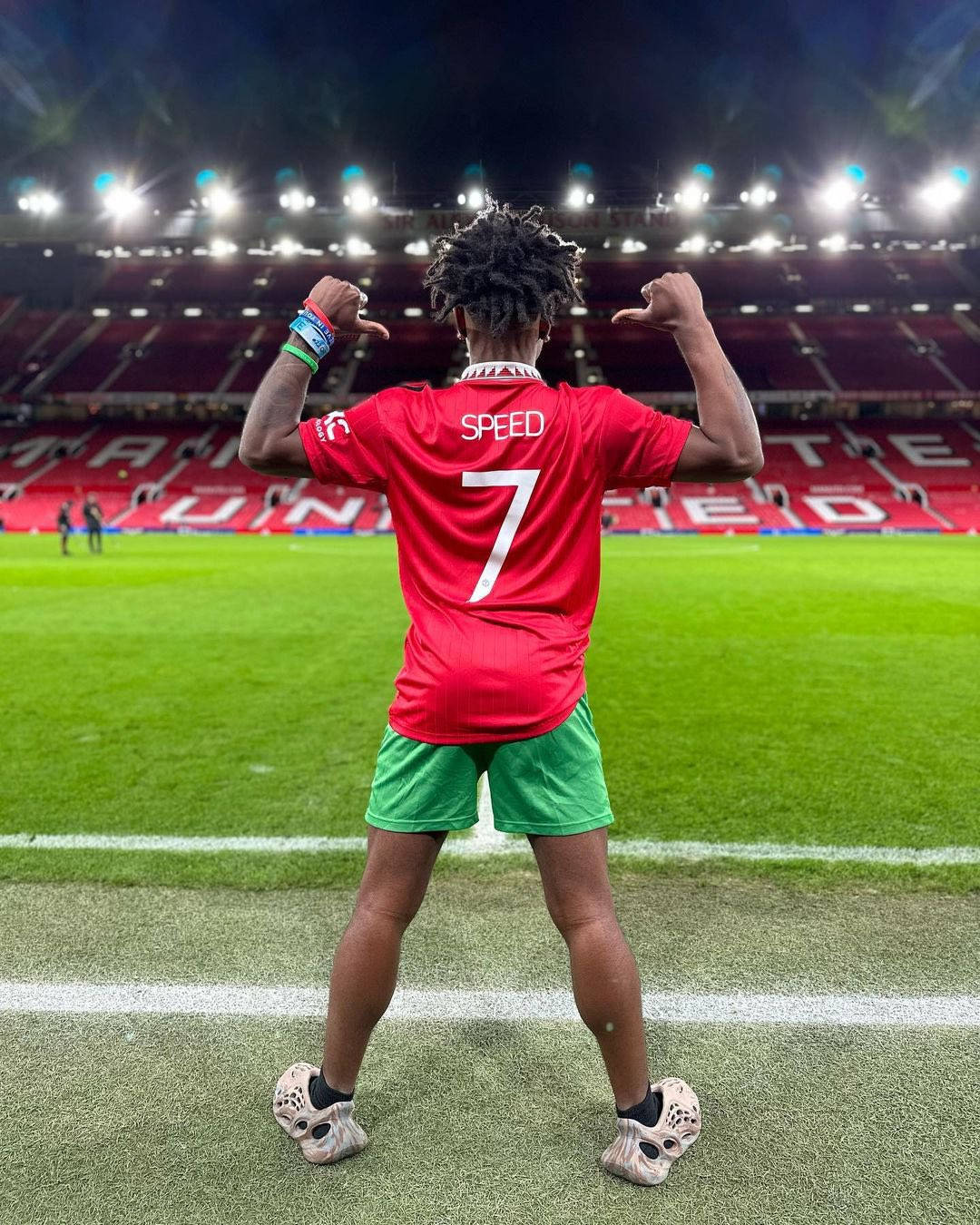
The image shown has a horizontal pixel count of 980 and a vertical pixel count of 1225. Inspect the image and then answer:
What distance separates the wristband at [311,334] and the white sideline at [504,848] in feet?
8.19

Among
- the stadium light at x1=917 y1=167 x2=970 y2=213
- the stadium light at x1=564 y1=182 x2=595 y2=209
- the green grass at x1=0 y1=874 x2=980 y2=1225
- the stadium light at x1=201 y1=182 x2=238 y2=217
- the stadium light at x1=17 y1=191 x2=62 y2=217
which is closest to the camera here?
the green grass at x1=0 y1=874 x2=980 y2=1225

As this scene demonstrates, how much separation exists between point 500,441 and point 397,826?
3.41 ft

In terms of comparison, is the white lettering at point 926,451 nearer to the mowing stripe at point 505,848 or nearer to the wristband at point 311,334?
the mowing stripe at point 505,848

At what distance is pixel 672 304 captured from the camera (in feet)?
7.55

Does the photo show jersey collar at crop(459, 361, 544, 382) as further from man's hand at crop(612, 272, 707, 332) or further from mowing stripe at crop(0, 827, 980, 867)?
mowing stripe at crop(0, 827, 980, 867)

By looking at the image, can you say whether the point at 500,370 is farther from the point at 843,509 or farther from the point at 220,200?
the point at 220,200

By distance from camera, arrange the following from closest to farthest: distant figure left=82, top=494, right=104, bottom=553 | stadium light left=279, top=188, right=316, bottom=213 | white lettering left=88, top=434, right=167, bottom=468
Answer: distant figure left=82, top=494, right=104, bottom=553 < stadium light left=279, top=188, right=316, bottom=213 < white lettering left=88, top=434, right=167, bottom=468

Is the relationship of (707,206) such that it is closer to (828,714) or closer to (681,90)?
(681,90)

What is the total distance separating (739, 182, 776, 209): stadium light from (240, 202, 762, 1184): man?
148 feet

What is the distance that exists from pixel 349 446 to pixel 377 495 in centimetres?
4119

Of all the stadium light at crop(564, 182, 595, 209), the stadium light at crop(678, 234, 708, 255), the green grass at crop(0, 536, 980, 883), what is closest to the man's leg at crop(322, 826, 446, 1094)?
the green grass at crop(0, 536, 980, 883)

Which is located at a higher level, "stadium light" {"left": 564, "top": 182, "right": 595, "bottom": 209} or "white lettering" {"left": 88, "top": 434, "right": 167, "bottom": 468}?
"stadium light" {"left": 564, "top": 182, "right": 595, "bottom": 209}

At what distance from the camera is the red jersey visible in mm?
2186

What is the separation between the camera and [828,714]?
22.9 feet
